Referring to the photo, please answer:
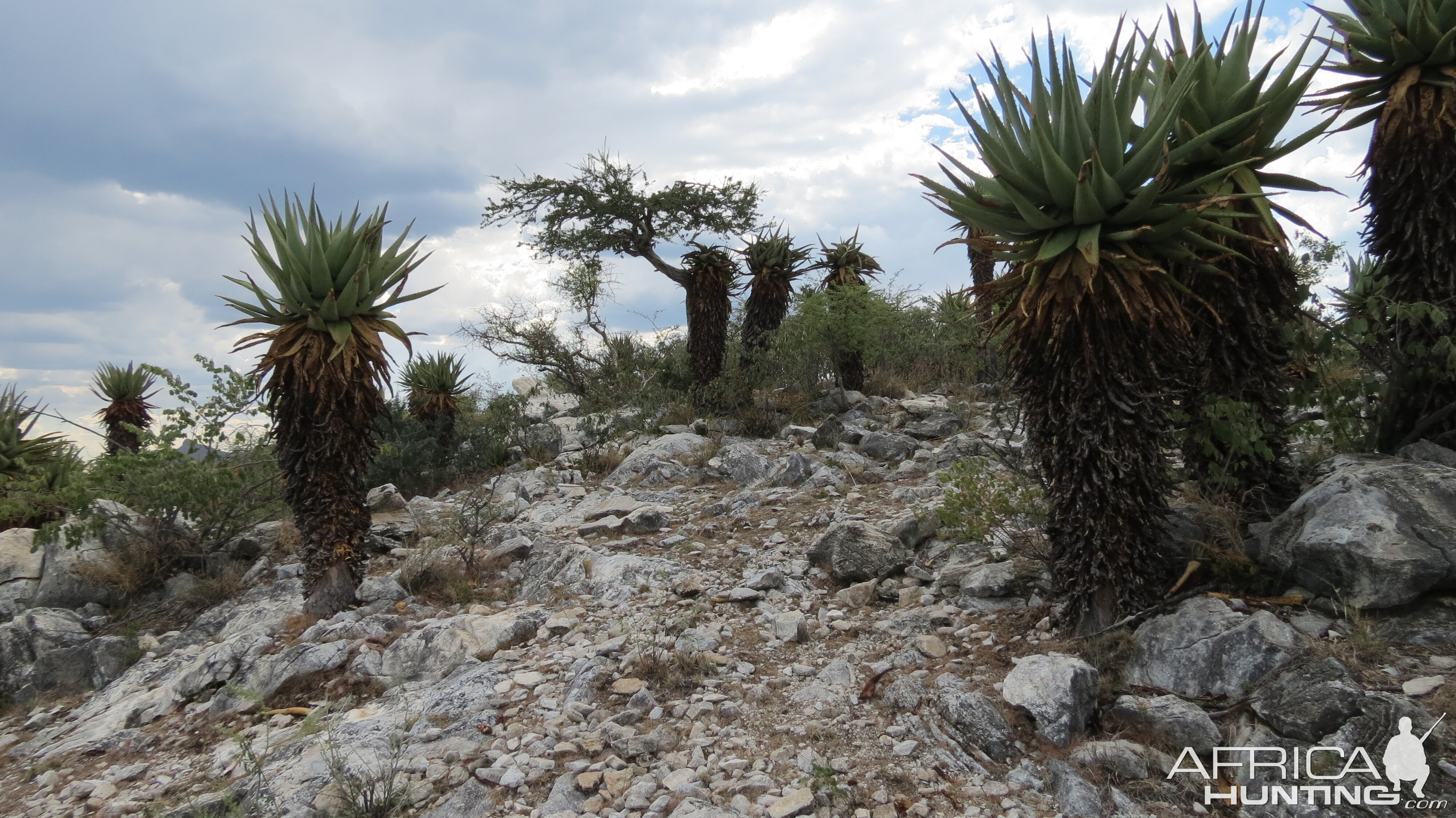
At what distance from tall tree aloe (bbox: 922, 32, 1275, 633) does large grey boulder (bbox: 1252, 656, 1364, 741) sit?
92 cm

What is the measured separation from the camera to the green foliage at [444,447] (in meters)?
13.1

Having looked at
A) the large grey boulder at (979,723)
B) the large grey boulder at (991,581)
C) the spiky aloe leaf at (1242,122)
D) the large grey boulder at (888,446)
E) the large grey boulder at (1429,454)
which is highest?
the spiky aloe leaf at (1242,122)

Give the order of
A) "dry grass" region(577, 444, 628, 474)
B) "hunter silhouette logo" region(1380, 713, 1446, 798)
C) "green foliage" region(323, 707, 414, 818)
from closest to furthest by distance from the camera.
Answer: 1. "hunter silhouette logo" region(1380, 713, 1446, 798)
2. "green foliage" region(323, 707, 414, 818)
3. "dry grass" region(577, 444, 628, 474)

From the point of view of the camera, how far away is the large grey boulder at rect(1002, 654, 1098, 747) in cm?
381

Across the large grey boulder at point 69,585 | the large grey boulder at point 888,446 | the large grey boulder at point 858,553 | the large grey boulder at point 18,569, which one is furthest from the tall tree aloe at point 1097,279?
the large grey boulder at point 18,569

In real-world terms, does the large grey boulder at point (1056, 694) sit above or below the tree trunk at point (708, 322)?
below

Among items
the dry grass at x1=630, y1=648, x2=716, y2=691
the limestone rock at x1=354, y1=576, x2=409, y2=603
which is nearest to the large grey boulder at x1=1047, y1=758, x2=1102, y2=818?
the dry grass at x1=630, y1=648, x2=716, y2=691

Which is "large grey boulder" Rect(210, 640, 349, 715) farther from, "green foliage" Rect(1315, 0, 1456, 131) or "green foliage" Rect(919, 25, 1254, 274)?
"green foliage" Rect(1315, 0, 1456, 131)

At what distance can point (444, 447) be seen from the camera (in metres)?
14.1

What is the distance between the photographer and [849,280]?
50.6 feet

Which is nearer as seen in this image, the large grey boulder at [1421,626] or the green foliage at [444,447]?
the large grey boulder at [1421,626]

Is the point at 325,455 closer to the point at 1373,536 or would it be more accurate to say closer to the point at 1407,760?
the point at 1407,760

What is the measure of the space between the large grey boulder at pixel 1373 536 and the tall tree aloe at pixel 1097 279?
0.75m

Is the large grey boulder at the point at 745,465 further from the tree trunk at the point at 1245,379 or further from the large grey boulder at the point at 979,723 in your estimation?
the large grey boulder at the point at 979,723
